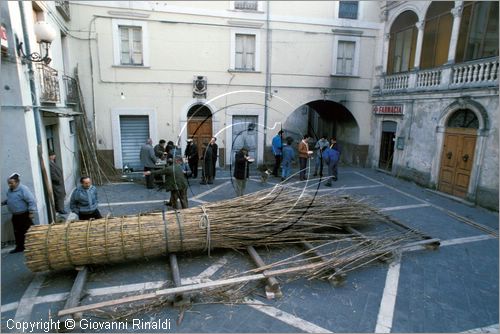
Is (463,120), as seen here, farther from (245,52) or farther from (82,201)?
(82,201)

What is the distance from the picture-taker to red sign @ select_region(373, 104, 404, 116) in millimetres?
12834

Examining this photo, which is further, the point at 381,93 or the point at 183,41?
the point at 381,93

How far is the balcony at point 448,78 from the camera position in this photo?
909cm

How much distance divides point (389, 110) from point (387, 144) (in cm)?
172

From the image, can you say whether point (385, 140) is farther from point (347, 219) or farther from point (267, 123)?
point (347, 219)

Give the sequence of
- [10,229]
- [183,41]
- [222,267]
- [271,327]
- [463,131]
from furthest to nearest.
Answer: [183,41] → [463,131] → [10,229] → [222,267] → [271,327]

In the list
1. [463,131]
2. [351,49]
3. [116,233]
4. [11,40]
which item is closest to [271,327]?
[116,233]

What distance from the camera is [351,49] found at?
46.9ft

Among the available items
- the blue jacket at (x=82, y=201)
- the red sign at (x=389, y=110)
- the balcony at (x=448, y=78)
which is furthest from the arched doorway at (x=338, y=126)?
the blue jacket at (x=82, y=201)

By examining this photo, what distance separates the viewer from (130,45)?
1205 cm

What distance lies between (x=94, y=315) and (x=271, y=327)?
8.48ft

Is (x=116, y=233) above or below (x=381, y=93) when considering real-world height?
below

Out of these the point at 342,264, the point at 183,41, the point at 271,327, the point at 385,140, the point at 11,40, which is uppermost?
the point at 183,41

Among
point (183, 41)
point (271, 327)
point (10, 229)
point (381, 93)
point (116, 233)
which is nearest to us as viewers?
point (271, 327)
